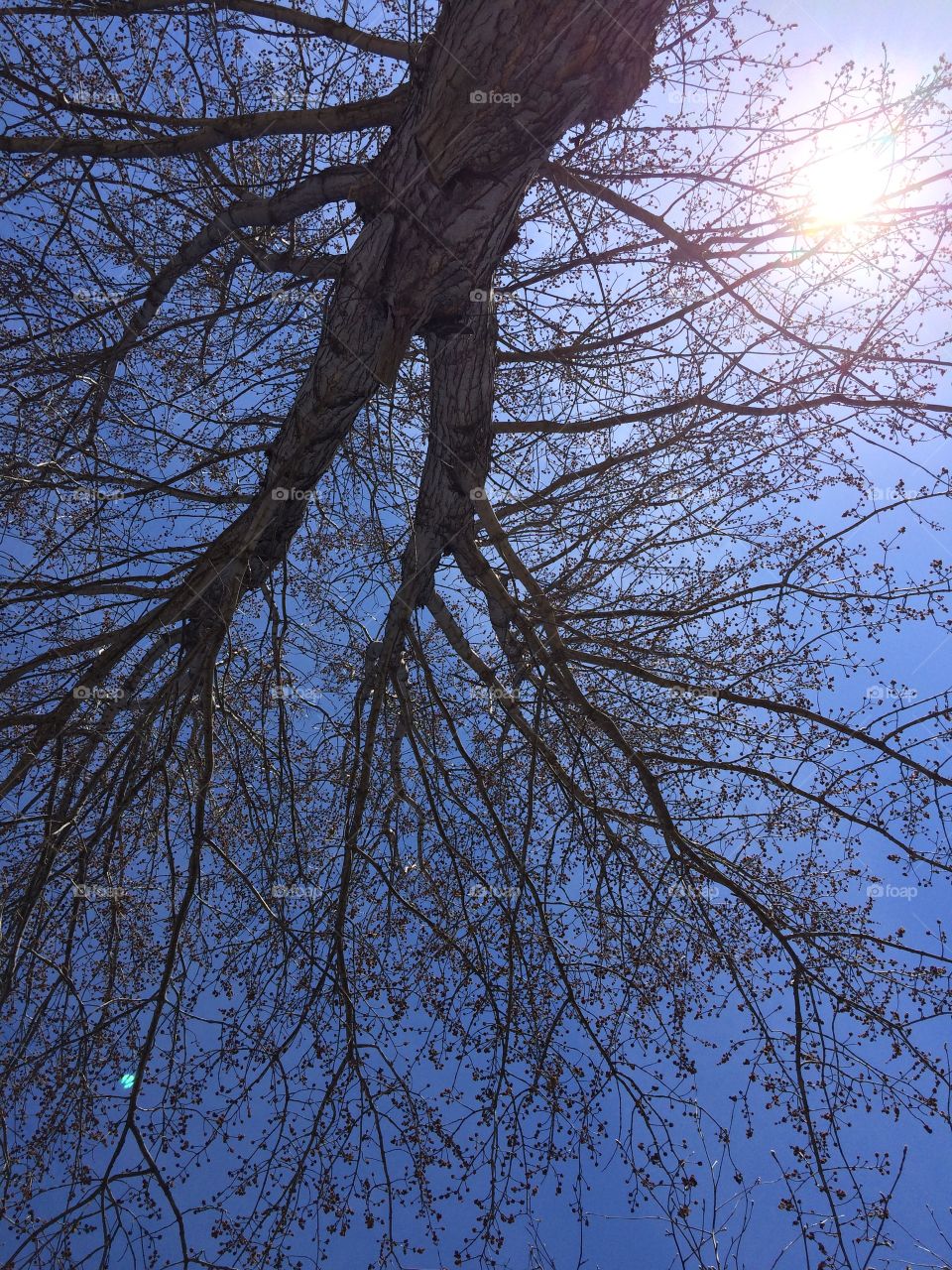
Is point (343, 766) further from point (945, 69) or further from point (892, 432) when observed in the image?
point (945, 69)

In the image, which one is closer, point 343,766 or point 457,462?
point 457,462

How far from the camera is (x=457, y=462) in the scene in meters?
Answer: 3.78

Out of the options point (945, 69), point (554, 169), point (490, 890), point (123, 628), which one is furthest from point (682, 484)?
point (123, 628)

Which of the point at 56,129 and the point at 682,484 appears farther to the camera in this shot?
the point at 682,484

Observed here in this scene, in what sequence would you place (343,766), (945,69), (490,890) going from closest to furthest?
(945,69) → (490,890) → (343,766)

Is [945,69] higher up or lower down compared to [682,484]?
higher up

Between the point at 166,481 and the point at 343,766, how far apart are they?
1.70 metres

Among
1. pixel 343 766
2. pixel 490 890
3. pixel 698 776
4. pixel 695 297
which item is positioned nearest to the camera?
pixel 490 890

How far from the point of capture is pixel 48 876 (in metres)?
3.17

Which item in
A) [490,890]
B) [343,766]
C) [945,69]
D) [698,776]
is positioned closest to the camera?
[945,69]

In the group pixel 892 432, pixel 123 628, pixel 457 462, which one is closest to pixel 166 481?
pixel 123 628

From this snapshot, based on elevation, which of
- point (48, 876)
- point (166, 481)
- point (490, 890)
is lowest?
point (48, 876)

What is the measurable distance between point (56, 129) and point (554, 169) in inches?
84.3

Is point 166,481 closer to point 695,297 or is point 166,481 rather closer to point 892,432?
point 695,297
